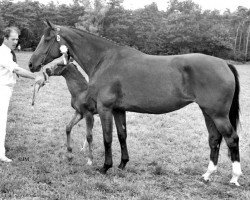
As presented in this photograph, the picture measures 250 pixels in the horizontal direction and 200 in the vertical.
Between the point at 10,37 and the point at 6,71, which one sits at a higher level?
the point at 10,37

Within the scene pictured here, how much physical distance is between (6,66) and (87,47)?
1504 millimetres

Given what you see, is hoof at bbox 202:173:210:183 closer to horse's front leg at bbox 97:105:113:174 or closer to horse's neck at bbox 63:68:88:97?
horse's front leg at bbox 97:105:113:174

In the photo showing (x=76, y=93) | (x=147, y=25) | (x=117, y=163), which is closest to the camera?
(x=117, y=163)

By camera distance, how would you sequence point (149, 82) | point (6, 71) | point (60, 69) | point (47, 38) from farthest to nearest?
point (60, 69), point (6, 71), point (47, 38), point (149, 82)

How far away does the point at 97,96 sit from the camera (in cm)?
543

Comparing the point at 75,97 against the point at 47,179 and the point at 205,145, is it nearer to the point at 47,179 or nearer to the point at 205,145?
the point at 47,179

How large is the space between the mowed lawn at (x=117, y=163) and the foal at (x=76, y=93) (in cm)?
58

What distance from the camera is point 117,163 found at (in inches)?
251

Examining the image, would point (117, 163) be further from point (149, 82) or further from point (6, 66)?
point (6, 66)

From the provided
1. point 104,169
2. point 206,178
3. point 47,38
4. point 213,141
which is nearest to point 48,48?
point 47,38

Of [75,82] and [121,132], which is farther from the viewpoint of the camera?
[75,82]

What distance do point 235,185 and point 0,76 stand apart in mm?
4497

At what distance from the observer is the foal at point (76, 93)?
664 cm

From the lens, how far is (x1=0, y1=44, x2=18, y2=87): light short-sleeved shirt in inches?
229
